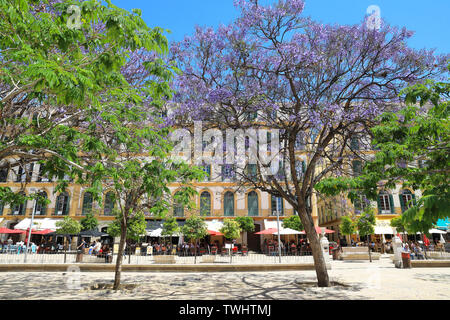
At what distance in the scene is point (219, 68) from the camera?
438 inches

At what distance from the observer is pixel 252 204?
1291 inches

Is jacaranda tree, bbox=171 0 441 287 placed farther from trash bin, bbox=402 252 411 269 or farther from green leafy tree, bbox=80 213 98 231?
green leafy tree, bbox=80 213 98 231

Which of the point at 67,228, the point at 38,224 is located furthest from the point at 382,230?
the point at 38,224

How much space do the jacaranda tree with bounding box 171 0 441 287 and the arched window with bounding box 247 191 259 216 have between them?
2147 centimetres

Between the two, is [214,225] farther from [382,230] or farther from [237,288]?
[237,288]

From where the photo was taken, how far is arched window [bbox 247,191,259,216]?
107ft

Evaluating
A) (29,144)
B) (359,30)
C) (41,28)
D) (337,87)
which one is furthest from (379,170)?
(29,144)

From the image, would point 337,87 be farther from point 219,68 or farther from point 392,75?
point 219,68

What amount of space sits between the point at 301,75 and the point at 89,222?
26.1m

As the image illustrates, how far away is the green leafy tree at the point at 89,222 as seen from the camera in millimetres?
29159

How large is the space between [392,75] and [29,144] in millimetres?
11009

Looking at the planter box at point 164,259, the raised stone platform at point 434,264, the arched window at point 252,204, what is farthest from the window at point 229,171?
the arched window at point 252,204

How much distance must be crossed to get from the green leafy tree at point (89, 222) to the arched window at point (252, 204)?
15.8 meters

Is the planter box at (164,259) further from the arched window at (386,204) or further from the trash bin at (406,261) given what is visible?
the arched window at (386,204)
